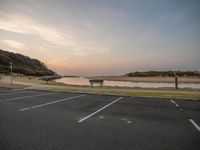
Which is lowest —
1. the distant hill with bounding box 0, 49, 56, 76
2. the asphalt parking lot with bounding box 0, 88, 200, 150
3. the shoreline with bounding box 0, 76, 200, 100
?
the asphalt parking lot with bounding box 0, 88, 200, 150

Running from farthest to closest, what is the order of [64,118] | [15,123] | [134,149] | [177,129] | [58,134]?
[64,118], [15,123], [177,129], [58,134], [134,149]

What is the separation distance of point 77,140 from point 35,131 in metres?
1.61

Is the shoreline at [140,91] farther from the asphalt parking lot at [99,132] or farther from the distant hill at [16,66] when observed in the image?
the distant hill at [16,66]

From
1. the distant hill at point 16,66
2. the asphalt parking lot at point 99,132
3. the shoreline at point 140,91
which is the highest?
the distant hill at point 16,66

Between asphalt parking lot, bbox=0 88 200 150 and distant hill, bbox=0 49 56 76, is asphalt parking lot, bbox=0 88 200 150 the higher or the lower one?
the lower one

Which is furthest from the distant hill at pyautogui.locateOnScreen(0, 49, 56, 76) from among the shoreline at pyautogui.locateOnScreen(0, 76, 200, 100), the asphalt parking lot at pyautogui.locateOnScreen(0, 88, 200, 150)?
the asphalt parking lot at pyautogui.locateOnScreen(0, 88, 200, 150)

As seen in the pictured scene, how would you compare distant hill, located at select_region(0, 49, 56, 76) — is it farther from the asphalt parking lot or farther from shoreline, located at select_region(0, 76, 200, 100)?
the asphalt parking lot

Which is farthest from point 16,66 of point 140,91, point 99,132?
point 99,132

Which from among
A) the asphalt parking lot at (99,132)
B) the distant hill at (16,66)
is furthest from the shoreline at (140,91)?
the distant hill at (16,66)

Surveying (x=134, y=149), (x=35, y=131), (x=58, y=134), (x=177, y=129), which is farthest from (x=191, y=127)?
(x=35, y=131)

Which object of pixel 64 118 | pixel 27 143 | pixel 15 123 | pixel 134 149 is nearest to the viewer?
pixel 134 149

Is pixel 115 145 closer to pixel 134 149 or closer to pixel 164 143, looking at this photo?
pixel 134 149

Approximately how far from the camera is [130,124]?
697cm

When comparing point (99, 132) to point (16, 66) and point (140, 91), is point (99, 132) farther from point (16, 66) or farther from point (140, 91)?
point (16, 66)
